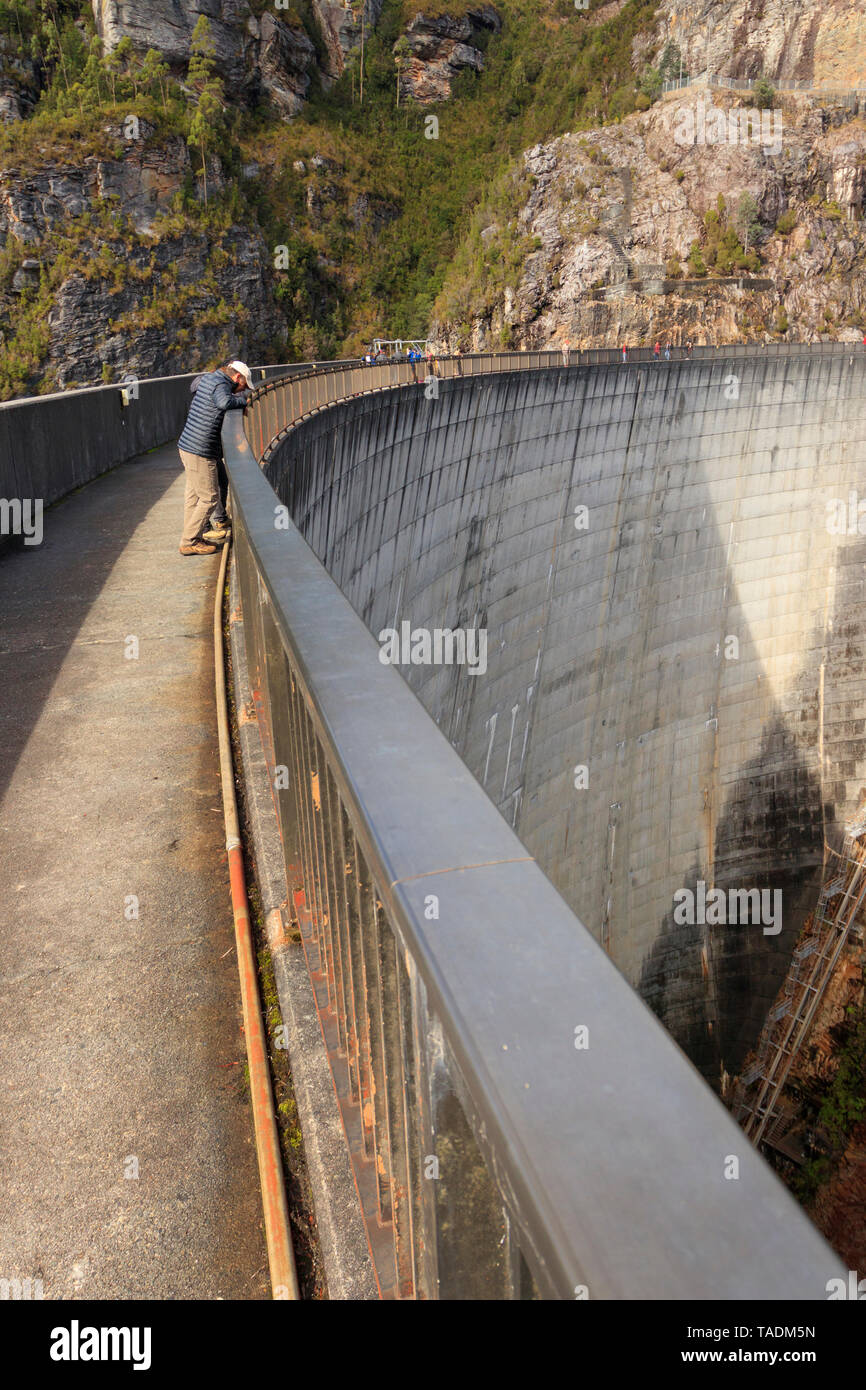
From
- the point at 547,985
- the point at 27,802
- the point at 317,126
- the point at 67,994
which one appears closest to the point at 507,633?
the point at 27,802

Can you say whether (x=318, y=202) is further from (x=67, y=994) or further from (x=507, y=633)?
(x=67, y=994)

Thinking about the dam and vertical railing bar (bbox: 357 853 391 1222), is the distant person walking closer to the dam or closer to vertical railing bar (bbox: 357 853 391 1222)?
the dam

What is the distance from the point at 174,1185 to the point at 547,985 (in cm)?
162

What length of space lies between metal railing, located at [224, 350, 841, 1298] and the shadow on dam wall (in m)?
10.4

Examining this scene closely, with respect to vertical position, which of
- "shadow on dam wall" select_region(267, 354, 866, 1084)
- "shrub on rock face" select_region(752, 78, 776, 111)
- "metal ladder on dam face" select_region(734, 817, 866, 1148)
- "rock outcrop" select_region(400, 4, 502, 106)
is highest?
"rock outcrop" select_region(400, 4, 502, 106)

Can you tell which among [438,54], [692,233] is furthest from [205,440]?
[438,54]

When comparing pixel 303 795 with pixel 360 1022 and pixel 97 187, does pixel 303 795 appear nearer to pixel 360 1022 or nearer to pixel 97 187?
pixel 360 1022

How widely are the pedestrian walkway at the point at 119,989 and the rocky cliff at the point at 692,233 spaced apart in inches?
1702

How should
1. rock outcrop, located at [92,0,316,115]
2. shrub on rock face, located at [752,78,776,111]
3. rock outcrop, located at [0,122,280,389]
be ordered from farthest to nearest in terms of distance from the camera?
rock outcrop, located at [92,0,316,115] → shrub on rock face, located at [752,78,776,111] → rock outcrop, located at [0,122,280,389]

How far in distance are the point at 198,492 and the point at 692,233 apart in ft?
148

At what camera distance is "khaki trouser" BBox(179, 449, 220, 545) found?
738 centimetres

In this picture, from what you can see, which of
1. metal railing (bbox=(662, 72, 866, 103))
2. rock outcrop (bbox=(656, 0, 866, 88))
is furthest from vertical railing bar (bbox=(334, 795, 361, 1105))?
rock outcrop (bbox=(656, 0, 866, 88))

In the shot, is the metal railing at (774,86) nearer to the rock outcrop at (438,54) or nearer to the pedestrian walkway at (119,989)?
the rock outcrop at (438,54)

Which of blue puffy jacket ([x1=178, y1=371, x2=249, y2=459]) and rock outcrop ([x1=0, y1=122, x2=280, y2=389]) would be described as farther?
rock outcrop ([x1=0, y1=122, x2=280, y2=389])
